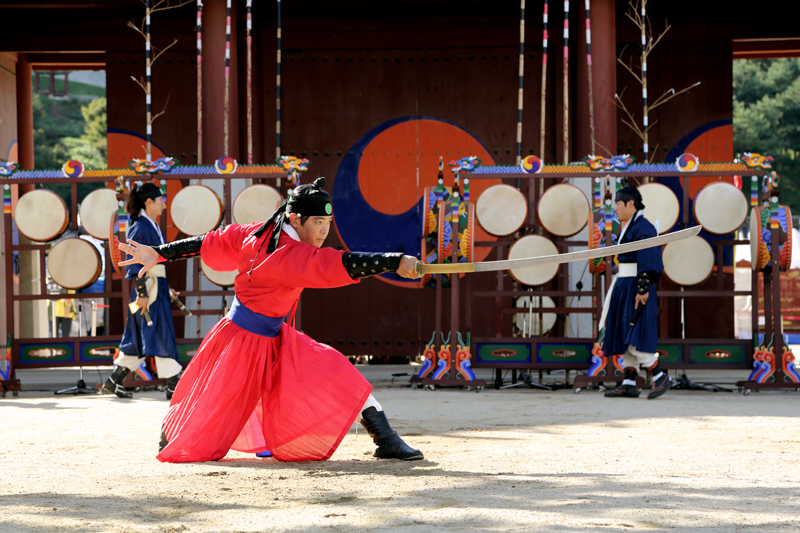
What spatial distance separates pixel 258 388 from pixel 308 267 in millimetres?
609

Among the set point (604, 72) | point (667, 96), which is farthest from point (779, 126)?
point (604, 72)

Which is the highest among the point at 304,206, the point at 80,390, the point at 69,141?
the point at 69,141

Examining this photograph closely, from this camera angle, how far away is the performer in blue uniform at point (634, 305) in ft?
18.6

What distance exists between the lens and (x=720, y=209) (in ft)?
20.0

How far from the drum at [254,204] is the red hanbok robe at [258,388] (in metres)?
2.86

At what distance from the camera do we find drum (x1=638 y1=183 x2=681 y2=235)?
20.3ft

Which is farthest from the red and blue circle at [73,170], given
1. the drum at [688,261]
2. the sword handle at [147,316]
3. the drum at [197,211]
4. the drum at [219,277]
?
the drum at [688,261]

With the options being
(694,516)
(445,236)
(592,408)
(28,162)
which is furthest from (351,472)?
(28,162)

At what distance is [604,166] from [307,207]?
337cm

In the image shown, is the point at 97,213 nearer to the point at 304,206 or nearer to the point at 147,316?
the point at 147,316

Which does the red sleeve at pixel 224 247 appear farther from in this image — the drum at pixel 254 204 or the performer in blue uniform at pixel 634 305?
the performer in blue uniform at pixel 634 305

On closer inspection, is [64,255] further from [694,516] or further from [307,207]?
[694,516]

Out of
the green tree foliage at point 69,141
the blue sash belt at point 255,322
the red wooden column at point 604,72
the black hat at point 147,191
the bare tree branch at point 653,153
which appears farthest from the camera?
the green tree foliage at point 69,141

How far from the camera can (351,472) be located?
10.2 ft
